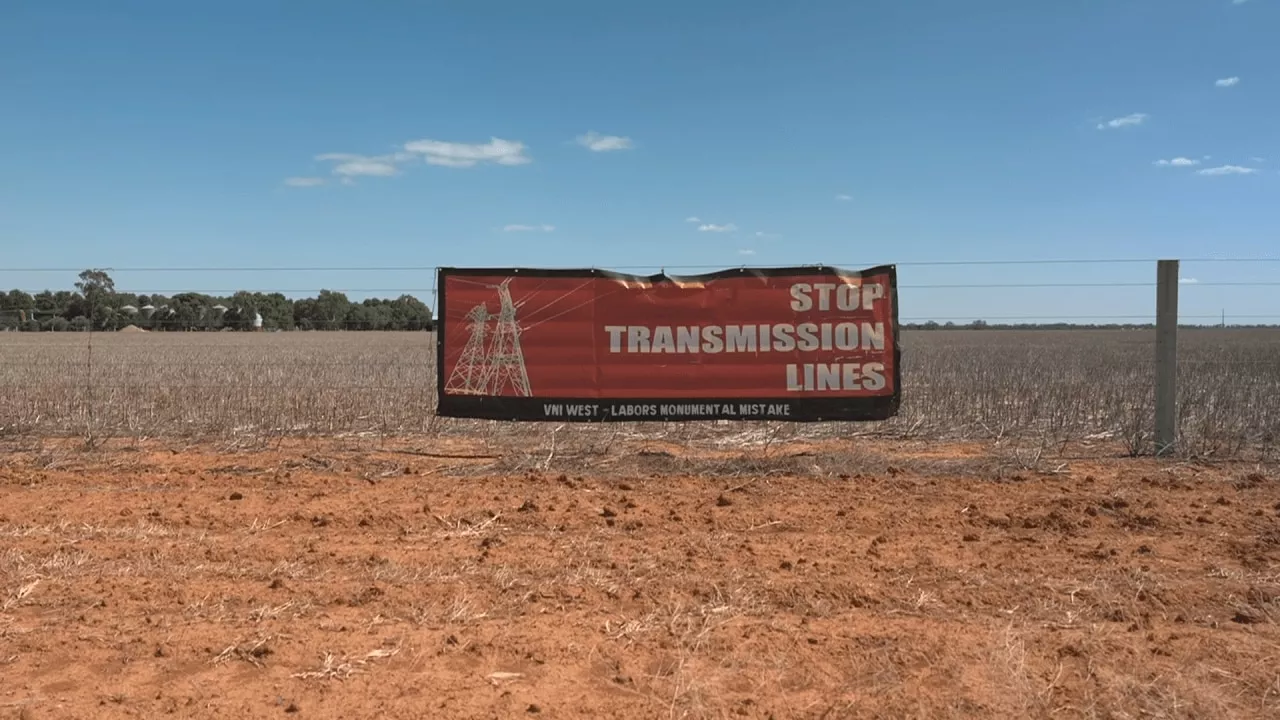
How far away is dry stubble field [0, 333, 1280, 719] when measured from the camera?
11.7 feet

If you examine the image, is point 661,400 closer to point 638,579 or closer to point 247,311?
point 638,579

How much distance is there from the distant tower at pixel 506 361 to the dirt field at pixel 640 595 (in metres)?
1.39

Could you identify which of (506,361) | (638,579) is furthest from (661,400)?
(638,579)

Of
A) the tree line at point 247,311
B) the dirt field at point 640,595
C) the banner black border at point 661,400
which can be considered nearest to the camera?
the dirt field at point 640,595

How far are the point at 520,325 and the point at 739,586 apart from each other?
4.99m

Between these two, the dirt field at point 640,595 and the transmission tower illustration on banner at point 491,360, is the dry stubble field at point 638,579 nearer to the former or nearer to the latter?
the dirt field at point 640,595

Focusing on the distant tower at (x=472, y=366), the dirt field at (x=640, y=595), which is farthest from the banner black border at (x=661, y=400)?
the dirt field at (x=640, y=595)

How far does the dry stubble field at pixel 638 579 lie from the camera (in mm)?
3578

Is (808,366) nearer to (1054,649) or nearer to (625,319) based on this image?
(625,319)

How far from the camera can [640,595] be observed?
472cm

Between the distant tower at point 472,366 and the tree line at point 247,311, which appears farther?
the tree line at point 247,311

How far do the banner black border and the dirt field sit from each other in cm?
117

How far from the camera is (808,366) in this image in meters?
9.08

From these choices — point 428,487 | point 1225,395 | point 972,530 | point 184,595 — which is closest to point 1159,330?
point 1225,395
